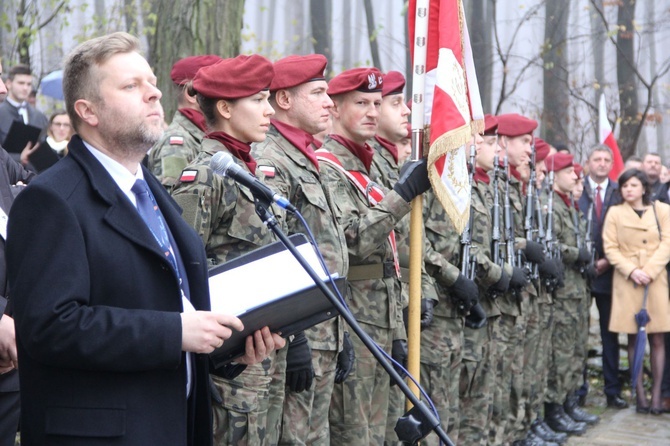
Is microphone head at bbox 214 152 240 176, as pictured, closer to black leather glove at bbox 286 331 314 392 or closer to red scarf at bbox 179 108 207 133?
black leather glove at bbox 286 331 314 392

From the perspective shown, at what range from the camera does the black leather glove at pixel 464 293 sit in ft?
19.5

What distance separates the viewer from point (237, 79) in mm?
4137

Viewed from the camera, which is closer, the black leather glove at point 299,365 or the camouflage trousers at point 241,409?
the camouflage trousers at point 241,409

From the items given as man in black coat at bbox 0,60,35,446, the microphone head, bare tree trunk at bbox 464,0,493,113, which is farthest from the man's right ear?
bare tree trunk at bbox 464,0,493,113

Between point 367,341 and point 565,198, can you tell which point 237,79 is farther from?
point 565,198

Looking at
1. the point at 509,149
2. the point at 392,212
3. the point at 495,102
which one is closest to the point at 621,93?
the point at 495,102

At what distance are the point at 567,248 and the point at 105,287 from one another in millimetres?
6746

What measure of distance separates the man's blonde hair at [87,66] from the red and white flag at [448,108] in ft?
7.67

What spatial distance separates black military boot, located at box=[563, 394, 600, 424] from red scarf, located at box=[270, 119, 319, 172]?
196 inches

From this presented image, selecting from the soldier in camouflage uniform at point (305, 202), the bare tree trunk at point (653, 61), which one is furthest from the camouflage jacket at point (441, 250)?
the bare tree trunk at point (653, 61)

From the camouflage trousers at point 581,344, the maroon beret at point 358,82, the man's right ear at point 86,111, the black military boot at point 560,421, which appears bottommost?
the black military boot at point 560,421

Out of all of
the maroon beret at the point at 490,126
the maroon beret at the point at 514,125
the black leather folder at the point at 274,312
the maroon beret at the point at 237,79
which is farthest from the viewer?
the maroon beret at the point at 514,125

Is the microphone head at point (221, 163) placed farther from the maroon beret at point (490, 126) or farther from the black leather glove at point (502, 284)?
the maroon beret at point (490, 126)

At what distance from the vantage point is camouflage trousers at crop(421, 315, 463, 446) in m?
5.93
